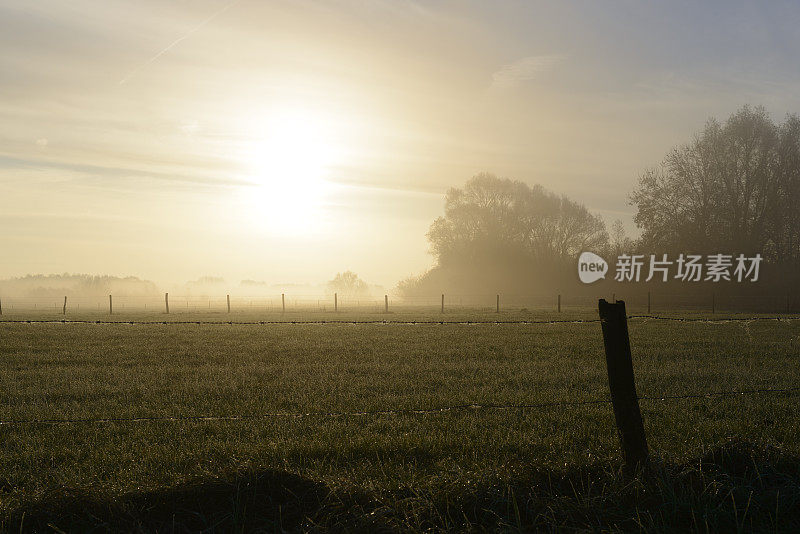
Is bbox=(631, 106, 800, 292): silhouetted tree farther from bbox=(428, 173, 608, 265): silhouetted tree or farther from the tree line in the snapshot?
bbox=(428, 173, 608, 265): silhouetted tree

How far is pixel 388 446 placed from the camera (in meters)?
6.63

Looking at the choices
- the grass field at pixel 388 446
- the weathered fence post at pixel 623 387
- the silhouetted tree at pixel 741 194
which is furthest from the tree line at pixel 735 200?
the weathered fence post at pixel 623 387

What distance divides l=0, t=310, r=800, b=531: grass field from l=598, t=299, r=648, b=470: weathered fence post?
210mm

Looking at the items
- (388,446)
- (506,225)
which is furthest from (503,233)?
(388,446)

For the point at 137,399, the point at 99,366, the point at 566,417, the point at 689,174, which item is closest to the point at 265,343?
the point at 99,366

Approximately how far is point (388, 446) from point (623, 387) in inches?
96.1

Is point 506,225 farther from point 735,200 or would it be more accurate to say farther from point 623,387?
point 623,387

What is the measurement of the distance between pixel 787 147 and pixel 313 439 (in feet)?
179

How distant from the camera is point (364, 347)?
56.4ft

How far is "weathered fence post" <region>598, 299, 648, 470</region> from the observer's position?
5.30m

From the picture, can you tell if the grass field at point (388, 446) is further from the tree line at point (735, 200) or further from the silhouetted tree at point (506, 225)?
the silhouetted tree at point (506, 225)

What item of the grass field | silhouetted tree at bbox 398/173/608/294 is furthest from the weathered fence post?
silhouetted tree at bbox 398/173/608/294

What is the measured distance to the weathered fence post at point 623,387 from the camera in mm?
5297

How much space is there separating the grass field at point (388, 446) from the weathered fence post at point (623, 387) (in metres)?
0.21
